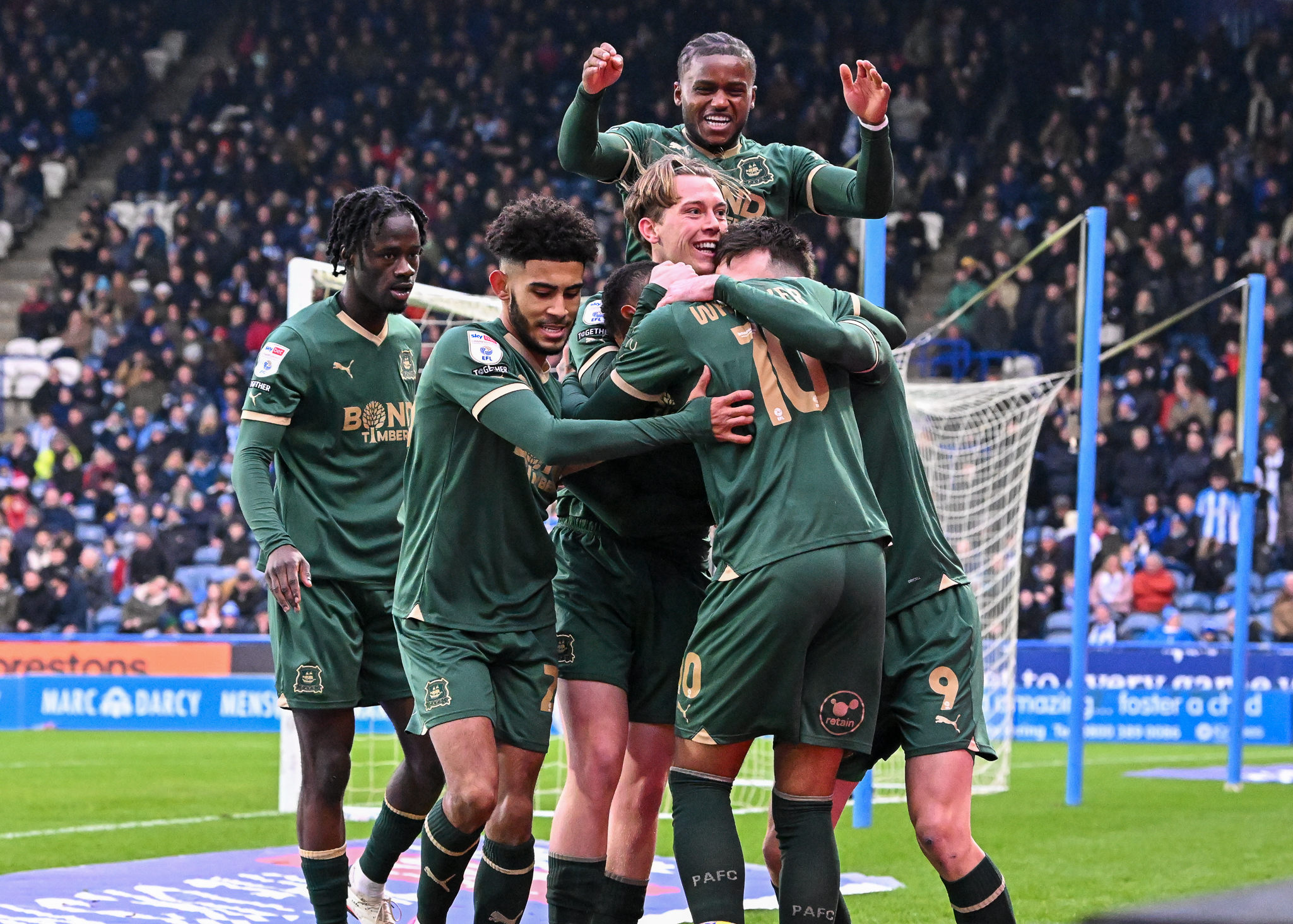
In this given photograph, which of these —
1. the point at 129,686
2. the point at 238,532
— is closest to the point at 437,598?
the point at 129,686

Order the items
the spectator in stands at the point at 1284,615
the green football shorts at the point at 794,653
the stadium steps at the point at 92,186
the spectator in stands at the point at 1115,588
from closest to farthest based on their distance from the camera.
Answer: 1. the green football shorts at the point at 794,653
2. the spectator in stands at the point at 1284,615
3. the spectator in stands at the point at 1115,588
4. the stadium steps at the point at 92,186

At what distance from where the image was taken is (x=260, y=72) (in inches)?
1040

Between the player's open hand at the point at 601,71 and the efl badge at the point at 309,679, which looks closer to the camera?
the player's open hand at the point at 601,71

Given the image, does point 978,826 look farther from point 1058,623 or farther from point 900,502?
point 1058,623

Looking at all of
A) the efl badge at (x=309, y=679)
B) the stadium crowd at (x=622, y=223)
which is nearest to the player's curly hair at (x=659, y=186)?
the efl badge at (x=309, y=679)

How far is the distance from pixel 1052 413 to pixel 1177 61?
7028 millimetres

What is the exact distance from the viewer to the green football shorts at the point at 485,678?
4652 millimetres

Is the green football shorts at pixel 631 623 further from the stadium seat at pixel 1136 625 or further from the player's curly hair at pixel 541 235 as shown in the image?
the stadium seat at pixel 1136 625

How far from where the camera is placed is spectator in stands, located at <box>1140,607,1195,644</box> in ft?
53.8

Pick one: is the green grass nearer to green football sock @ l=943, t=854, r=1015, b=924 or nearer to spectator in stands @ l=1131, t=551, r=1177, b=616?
green football sock @ l=943, t=854, r=1015, b=924

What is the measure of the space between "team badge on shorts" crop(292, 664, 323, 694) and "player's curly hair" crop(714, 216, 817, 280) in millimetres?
1924

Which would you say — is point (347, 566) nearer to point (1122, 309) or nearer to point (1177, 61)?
point (1122, 309)

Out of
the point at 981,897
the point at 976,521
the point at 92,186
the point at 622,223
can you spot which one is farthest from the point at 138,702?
the point at 981,897

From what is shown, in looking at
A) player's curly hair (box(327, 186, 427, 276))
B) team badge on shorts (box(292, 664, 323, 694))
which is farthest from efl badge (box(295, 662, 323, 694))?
player's curly hair (box(327, 186, 427, 276))
